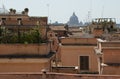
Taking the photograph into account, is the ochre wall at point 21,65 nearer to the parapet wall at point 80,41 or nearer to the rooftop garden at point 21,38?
the rooftop garden at point 21,38

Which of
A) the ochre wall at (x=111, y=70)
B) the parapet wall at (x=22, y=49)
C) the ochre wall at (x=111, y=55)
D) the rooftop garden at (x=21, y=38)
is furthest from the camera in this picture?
the rooftop garden at (x=21, y=38)

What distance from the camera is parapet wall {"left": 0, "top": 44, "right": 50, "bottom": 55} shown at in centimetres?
2230

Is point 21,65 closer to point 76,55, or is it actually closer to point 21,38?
point 21,38

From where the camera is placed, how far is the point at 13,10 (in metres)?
42.8

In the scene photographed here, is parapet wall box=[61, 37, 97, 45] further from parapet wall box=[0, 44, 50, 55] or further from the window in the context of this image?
parapet wall box=[0, 44, 50, 55]

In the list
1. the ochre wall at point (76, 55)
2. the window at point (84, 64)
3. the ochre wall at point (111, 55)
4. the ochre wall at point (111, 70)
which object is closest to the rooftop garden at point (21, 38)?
the ochre wall at point (111, 55)

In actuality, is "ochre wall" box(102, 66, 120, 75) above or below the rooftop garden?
below

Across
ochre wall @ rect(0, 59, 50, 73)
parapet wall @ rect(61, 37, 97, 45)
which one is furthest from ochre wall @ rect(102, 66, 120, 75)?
parapet wall @ rect(61, 37, 97, 45)

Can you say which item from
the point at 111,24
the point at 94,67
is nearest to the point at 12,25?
the point at 94,67

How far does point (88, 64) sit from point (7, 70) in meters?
10.9

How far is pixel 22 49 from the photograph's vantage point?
73.4 ft

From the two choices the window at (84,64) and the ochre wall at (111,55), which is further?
the window at (84,64)

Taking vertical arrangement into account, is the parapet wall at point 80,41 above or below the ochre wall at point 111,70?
above

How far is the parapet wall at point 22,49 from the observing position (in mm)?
22297
